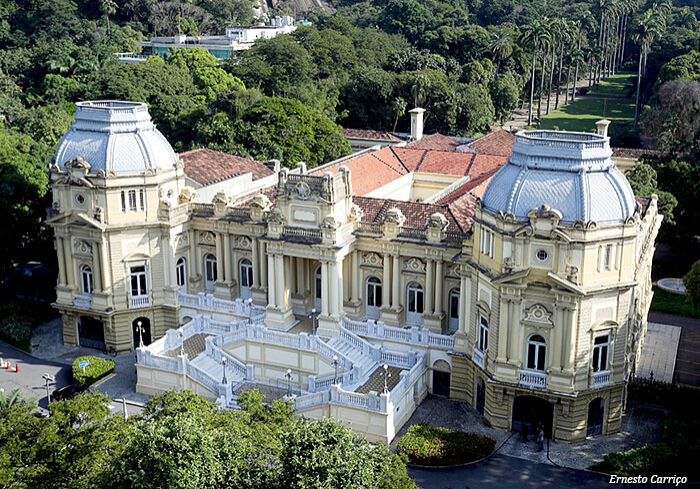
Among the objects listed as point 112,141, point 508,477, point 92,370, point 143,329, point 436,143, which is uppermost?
point 112,141

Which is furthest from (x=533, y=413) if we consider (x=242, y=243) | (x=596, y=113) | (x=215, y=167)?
(x=596, y=113)

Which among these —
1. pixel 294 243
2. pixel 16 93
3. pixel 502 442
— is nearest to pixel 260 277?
pixel 294 243

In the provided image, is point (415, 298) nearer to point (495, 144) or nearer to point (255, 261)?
point (255, 261)

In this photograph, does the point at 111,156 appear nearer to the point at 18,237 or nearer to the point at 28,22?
the point at 18,237

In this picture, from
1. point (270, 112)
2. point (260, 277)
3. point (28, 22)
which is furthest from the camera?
point (28, 22)

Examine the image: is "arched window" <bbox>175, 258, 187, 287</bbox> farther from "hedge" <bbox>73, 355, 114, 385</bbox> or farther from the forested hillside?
the forested hillside

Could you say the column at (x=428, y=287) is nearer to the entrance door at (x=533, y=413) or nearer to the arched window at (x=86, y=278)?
the entrance door at (x=533, y=413)
